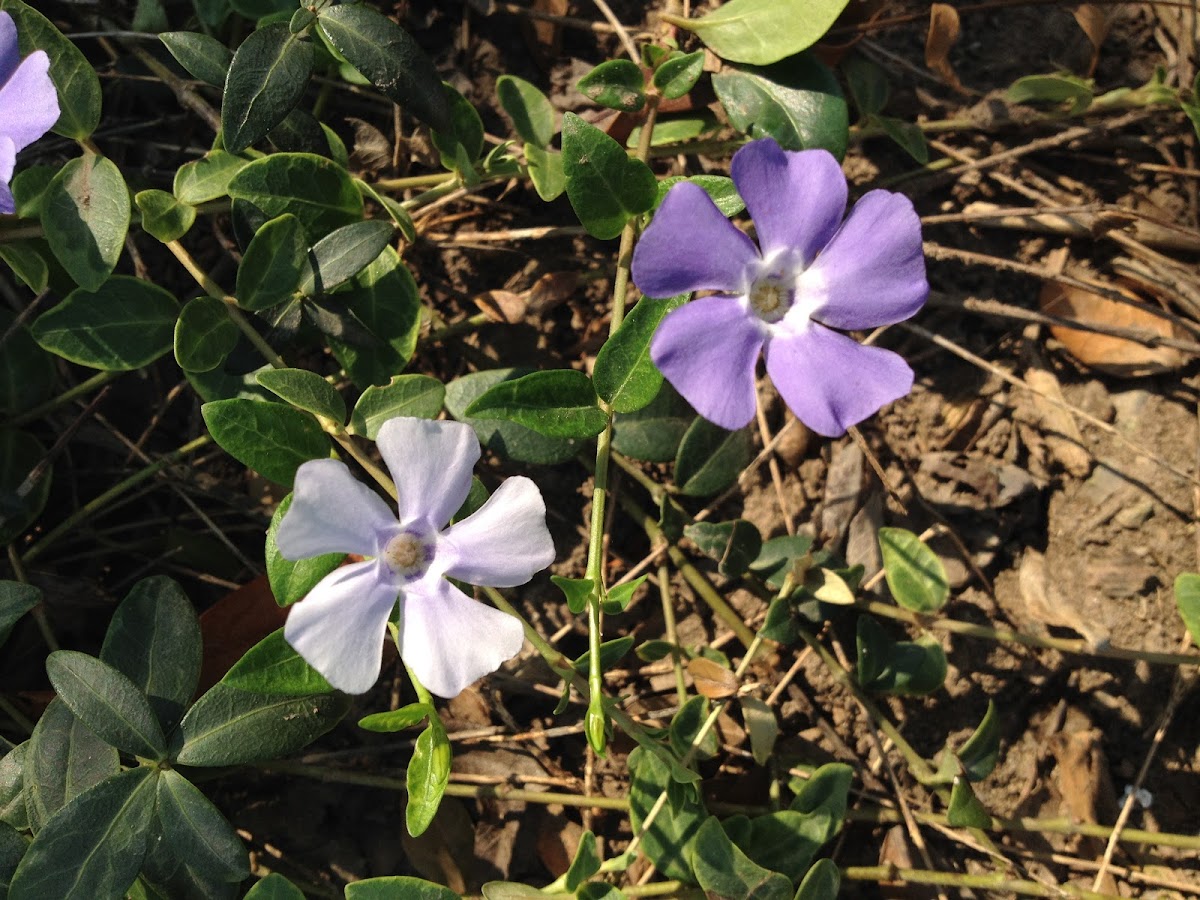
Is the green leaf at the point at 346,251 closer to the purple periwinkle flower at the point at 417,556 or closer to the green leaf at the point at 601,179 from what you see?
the green leaf at the point at 601,179

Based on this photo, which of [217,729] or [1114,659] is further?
[1114,659]

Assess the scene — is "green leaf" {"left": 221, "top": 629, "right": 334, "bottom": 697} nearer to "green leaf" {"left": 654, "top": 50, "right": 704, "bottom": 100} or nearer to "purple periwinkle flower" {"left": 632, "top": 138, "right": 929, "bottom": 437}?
"purple periwinkle flower" {"left": 632, "top": 138, "right": 929, "bottom": 437}

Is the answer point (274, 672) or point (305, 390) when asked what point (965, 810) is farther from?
point (305, 390)

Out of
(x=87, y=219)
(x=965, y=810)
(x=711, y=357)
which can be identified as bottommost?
(x=965, y=810)

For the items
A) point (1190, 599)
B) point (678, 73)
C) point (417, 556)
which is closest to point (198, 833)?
point (417, 556)

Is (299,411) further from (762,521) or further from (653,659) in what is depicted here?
(762,521)

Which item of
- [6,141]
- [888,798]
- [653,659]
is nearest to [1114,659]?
[888,798]

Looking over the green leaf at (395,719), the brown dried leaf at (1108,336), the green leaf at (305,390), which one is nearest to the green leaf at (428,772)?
the green leaf at (395,719)
